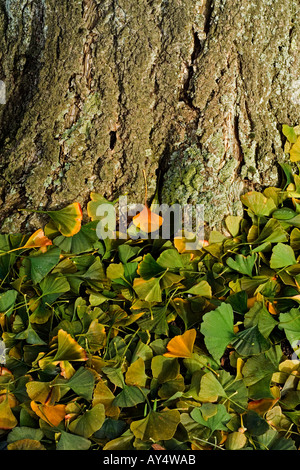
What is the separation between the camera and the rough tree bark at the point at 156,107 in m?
A: 1.16

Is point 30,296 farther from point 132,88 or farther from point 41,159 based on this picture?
point 132,88

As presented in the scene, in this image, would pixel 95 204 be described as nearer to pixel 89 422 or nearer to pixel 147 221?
pixel 147 221

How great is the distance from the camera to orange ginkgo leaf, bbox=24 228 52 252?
3.61ft

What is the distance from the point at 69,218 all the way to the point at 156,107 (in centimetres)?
37

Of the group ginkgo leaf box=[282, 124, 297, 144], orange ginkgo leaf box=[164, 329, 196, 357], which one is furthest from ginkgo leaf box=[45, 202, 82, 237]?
ginkgo leaf box=[282, 124, 297, 144]

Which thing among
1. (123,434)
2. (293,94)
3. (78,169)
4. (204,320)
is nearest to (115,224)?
(78,169)

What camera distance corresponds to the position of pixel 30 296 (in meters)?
1.11

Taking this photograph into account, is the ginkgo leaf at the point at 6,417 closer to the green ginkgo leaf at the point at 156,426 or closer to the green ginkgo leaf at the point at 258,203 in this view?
the green ginkgo leaf at the point at 156,426

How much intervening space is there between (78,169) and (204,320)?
0.50 m

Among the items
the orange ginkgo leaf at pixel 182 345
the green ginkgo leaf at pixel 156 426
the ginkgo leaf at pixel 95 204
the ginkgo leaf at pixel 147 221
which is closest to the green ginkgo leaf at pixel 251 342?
the orange ginkgo leaf at pixel 182 345

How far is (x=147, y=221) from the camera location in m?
1.12

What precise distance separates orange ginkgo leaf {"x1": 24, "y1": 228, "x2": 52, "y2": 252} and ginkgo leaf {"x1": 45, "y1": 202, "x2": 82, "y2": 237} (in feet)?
0.15

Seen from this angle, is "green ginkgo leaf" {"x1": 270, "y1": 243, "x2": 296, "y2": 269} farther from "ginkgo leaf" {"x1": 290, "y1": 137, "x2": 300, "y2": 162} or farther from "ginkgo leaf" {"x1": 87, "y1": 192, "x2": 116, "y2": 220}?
"ginkgo leaf" {"x1": 87, "y1": 192, "x2": 116, "y2": 220}

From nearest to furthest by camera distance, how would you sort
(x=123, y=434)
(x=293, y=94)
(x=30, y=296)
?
(x=123, y=434), (x=30, y=296), (x=293, y=94)
